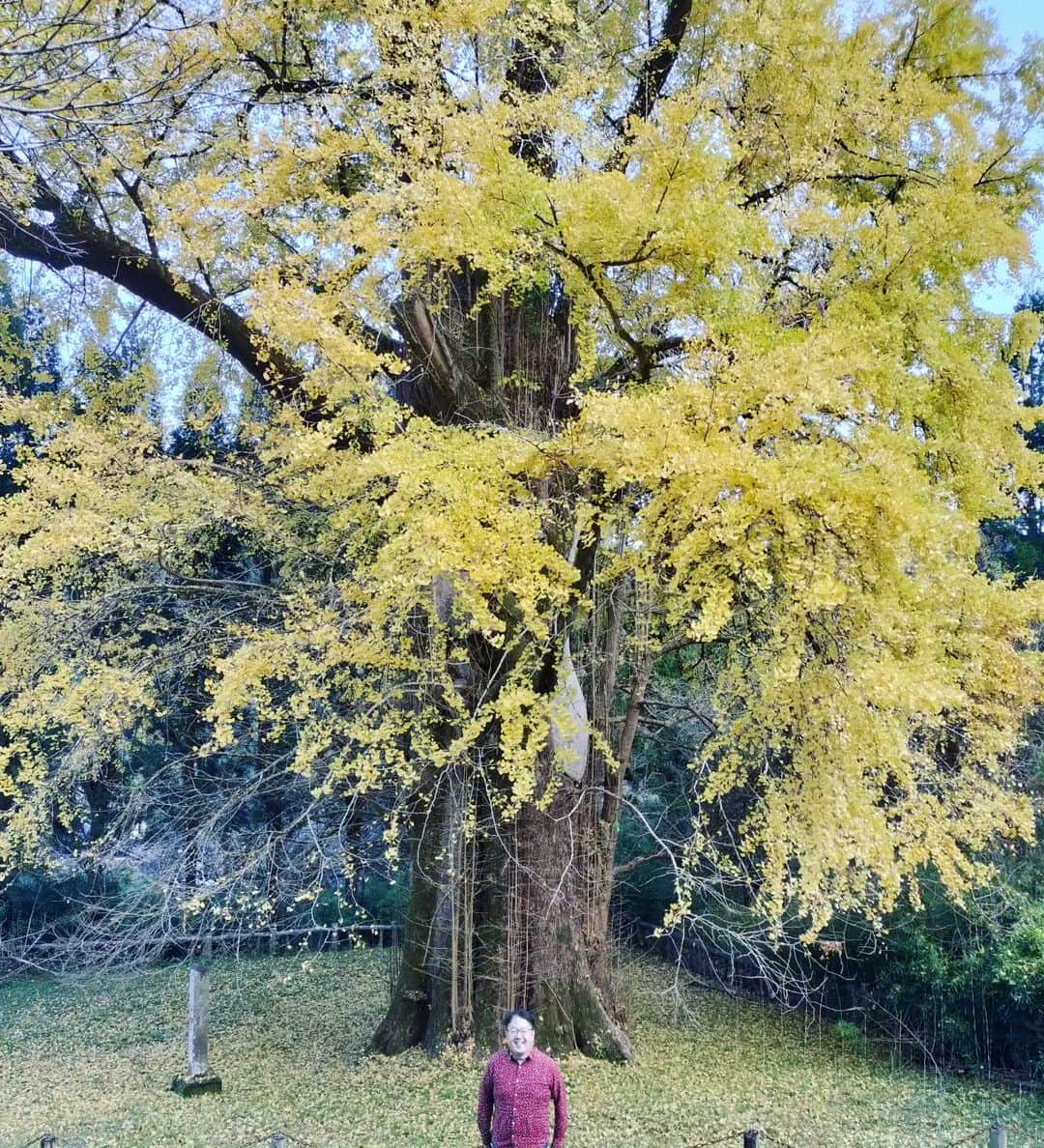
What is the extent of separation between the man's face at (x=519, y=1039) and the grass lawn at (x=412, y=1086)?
2.19 m

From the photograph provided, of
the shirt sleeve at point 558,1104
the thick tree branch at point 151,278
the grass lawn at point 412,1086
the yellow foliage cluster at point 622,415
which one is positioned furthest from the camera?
the thick tree branch at point 151,278

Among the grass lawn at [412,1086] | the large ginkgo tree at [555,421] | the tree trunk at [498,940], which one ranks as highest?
the large ginkgo tree at [555,421]

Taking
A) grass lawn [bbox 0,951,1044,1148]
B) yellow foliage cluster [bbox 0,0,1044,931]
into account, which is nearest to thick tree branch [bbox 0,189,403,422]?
yellow foliage cluster [bbox 0,0,1044,931]

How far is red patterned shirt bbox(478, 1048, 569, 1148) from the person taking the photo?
303cm

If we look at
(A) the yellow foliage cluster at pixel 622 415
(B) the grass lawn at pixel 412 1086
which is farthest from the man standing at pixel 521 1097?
(B) the grass lawn at pixel 412 1086

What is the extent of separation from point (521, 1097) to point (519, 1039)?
0.61ft

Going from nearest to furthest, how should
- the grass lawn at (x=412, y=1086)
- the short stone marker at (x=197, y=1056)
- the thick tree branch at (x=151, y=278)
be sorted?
1. the grass lawn at (x=412, y=1086)
2. the short stone marker at (x=197, y=1056)
3. the thick tree branch at (x=151, y=278)

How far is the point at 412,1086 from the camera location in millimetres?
5621

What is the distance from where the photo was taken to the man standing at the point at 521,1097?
9.95ft

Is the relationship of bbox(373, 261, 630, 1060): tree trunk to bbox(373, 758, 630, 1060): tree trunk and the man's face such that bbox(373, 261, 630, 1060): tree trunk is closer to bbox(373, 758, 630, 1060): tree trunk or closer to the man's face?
bbox(373, 758, 630, 1060): tree trunk

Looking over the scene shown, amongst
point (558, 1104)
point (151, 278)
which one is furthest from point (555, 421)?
point (558, 1104)

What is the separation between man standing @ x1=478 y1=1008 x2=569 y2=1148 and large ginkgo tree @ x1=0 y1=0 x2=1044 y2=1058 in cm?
170

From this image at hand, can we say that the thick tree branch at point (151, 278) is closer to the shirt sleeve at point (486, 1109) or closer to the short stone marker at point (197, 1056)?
the short stone marker at point (197, 1056)

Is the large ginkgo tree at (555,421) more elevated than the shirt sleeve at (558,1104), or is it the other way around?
the large ginkgo tree at (555,421)
